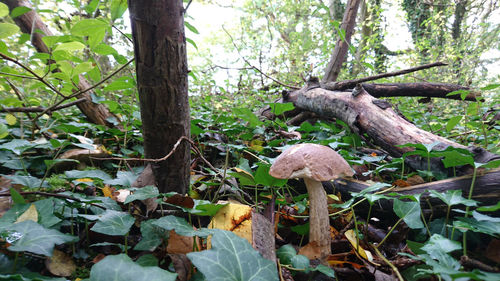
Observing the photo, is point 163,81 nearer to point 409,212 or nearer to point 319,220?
point 319,220

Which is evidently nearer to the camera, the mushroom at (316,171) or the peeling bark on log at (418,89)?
the mushroom at (316,171)

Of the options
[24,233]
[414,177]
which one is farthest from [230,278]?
[414,177]

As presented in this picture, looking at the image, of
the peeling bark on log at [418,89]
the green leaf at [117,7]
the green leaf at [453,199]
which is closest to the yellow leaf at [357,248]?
the green leaf at [453,199]

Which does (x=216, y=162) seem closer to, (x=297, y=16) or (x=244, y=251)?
(x=244, y=251)

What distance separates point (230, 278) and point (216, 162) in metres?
1.47

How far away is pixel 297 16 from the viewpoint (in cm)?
1123

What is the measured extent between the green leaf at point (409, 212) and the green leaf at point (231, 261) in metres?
0.66

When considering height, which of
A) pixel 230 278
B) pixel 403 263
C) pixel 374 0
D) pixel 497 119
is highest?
pixel 374 0

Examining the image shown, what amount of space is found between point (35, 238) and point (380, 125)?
213 cm

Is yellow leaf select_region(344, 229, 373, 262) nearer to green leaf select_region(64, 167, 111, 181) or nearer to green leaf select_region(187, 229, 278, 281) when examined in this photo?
green leaf select_region(187, 229, 278, 281)

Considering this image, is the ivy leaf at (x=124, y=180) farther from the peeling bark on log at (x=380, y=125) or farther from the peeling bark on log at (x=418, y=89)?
the peeling bark on log at (x=418, y=89)

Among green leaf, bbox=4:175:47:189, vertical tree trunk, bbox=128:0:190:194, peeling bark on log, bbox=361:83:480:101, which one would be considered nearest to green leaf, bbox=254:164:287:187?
vertical tree trunk, bbox=128:0:190:194

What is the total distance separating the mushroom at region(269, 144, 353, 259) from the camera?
1.08 metres

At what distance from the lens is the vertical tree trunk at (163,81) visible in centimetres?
106
